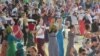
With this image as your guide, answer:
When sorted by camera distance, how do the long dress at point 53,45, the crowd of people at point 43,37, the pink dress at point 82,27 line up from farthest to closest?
the pink dress at point 82,27, the long dress at point 53,45, the crowd of people at point 43,37

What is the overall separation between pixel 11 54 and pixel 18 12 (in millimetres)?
9314

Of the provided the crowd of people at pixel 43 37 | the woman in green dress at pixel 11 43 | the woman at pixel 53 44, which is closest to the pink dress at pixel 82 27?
the crowd of people at pixel 43 37

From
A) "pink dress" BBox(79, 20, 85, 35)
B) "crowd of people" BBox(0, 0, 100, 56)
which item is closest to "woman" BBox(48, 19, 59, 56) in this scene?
"crowd of people" BBox(0, 0, 100, 56)

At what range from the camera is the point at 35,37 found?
560 inches

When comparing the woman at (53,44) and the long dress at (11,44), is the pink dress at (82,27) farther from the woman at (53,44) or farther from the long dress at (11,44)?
the long dress at (11,44)

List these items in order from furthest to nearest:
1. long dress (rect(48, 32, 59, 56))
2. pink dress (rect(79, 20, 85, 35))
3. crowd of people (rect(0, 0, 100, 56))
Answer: pink dress (rect(79, 20, 85, 35)) < long dress (rect(48, 32, 59, 56)) < crowd of people (rect(0, 0, 100, 56))

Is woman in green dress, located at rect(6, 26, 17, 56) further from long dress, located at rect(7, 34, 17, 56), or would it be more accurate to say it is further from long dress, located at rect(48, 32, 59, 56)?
long dress, located at rect(48, 32, 59, 56)

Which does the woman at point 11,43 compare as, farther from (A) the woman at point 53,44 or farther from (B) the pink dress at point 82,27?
(B) the pink dress at point 82,27

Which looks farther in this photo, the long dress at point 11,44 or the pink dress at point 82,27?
the pink dress at point 82,27

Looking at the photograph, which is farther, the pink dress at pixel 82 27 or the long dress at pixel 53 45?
the pink dress at pixel 82 27

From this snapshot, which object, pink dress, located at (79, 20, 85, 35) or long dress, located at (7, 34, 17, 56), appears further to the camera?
pink dress, located at (79, 20, 85, 35)

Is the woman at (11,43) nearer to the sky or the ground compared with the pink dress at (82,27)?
nearer to the sky

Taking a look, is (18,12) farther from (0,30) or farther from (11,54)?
(11,54)

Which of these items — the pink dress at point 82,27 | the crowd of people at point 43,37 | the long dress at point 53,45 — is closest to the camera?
the crowd of people at point 43,37
